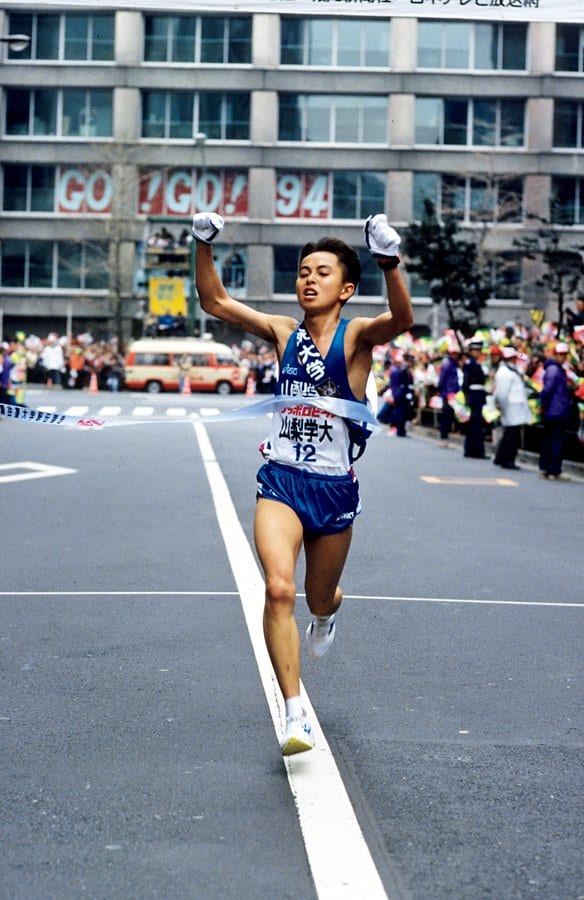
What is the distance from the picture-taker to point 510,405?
23234mm

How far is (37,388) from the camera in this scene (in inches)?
2383

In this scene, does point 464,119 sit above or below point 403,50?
below

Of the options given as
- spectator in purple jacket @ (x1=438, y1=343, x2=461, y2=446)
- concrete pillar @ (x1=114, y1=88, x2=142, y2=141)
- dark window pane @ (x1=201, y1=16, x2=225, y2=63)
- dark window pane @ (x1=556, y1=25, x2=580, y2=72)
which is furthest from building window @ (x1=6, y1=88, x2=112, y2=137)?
spectator in purple jacket @ (x1=438, y1=343, x2=461, y2=446)

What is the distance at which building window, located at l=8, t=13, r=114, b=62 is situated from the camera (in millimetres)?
68125

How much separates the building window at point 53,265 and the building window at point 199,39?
9248mm

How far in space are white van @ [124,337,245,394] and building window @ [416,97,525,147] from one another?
1634 cm

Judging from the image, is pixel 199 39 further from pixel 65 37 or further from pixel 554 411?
pixel 554 411

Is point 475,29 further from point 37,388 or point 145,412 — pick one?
point 145,412

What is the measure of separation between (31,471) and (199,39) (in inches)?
2050

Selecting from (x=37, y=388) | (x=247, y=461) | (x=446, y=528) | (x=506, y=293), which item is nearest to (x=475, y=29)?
(x=506, y=293)

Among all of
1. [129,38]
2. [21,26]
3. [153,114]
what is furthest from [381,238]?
[21,26]

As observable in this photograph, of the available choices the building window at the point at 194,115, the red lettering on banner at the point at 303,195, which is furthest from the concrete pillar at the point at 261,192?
the building window at the point at 194,115

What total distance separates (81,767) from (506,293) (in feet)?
204

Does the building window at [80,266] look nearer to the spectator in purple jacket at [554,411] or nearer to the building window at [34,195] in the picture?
the building window at [34,195]
